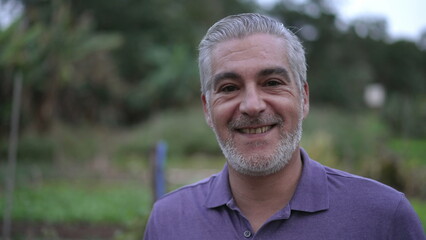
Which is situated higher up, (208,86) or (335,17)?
(335,17)

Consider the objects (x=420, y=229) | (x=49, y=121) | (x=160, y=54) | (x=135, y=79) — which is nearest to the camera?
(x=420, y=229)

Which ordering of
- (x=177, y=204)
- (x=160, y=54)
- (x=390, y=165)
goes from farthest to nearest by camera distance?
(x=160, y=54), (x=390, y=165), (x=177, y=204)

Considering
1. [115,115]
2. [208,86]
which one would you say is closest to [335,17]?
[115,115]

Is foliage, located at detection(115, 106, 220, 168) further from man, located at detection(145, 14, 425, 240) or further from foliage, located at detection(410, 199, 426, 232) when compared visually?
man, located at detection(145, 14, 425, 240)

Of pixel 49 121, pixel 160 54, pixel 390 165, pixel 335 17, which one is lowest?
pixel 390 165

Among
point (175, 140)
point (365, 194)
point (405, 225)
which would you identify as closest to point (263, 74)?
point (365, 194)

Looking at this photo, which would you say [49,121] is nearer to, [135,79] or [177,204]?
[135,79]

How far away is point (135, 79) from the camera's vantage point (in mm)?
30266

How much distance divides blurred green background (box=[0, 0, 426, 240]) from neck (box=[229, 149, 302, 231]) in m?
0.68

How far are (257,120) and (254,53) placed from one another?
0.87ft

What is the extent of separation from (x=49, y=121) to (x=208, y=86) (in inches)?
622

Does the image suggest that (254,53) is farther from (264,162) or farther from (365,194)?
(365,194)

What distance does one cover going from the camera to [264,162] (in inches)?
74.1

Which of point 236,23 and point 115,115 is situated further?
point 115,115
